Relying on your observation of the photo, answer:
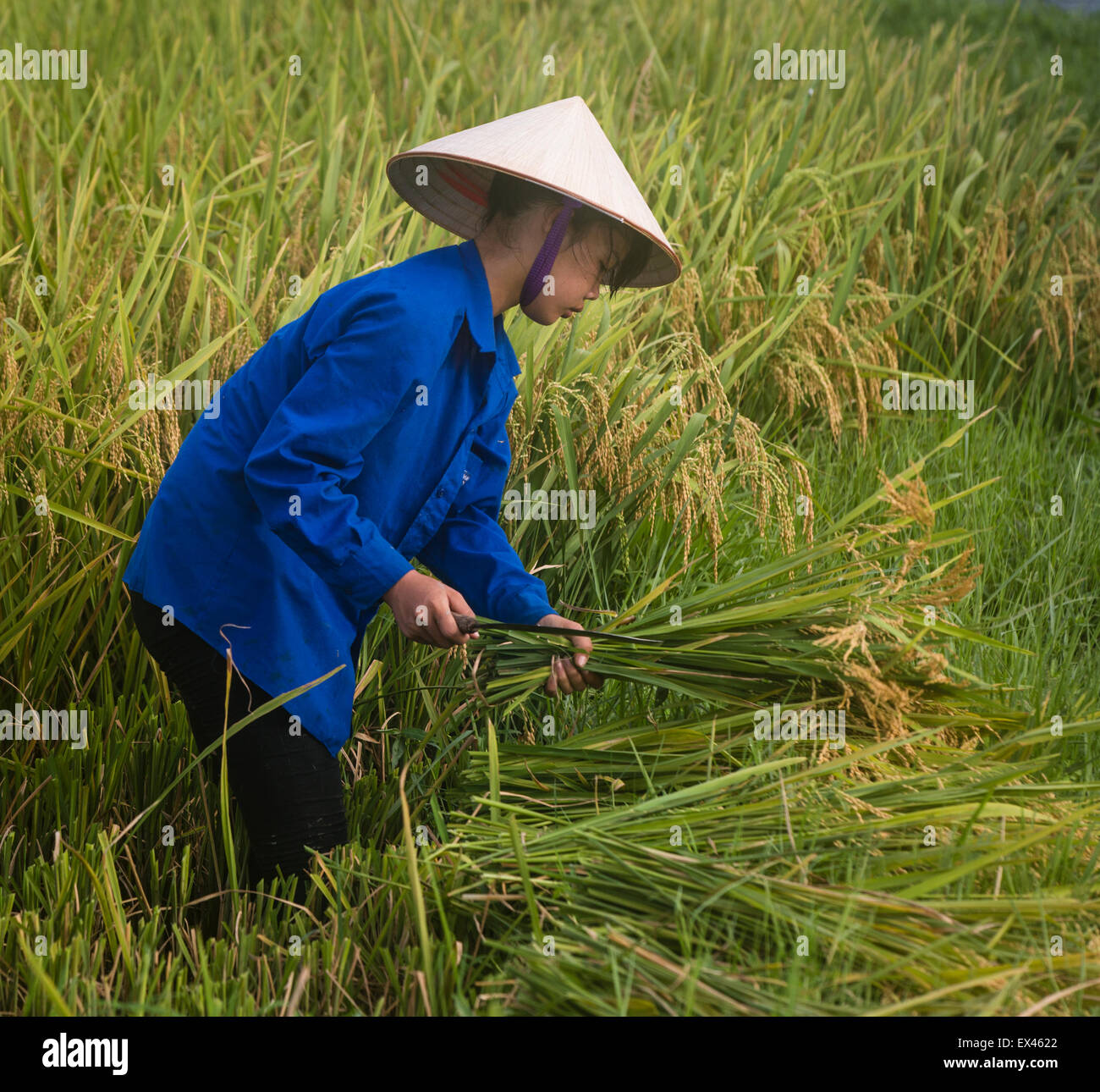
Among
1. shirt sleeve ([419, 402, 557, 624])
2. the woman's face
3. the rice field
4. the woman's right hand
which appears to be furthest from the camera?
shirt sleeve ([419, 402, 557, 624])

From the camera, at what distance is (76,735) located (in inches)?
82.3

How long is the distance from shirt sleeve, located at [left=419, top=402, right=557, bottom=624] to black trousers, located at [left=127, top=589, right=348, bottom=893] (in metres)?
0.37

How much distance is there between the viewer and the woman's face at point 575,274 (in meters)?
1.76

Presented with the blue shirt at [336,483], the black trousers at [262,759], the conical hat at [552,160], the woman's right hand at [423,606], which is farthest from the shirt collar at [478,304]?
the black trousers at [262,759]

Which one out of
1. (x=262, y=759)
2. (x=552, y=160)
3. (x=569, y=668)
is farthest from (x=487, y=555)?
(x=552, y=160)

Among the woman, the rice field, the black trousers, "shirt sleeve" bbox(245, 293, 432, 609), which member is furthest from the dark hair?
the black trousers

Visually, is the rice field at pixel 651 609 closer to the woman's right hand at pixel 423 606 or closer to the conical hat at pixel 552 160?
the woman's right hand at pixel 423 606

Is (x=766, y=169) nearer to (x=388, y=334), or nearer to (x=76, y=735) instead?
(x=388, y=334)

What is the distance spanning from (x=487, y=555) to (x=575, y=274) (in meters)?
0.50

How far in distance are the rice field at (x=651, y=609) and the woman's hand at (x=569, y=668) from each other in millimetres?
37

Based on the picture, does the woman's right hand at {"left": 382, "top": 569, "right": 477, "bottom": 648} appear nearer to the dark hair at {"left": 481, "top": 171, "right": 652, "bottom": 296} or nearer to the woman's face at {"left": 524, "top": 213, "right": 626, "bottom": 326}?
the woman's face at {"left": 524, "top": 213, "right": 626, "bottom": 326}

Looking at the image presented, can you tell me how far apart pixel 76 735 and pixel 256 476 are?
31.4 inches

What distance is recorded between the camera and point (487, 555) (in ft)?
6.47

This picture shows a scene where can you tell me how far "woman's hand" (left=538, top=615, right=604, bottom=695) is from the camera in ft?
6.04
